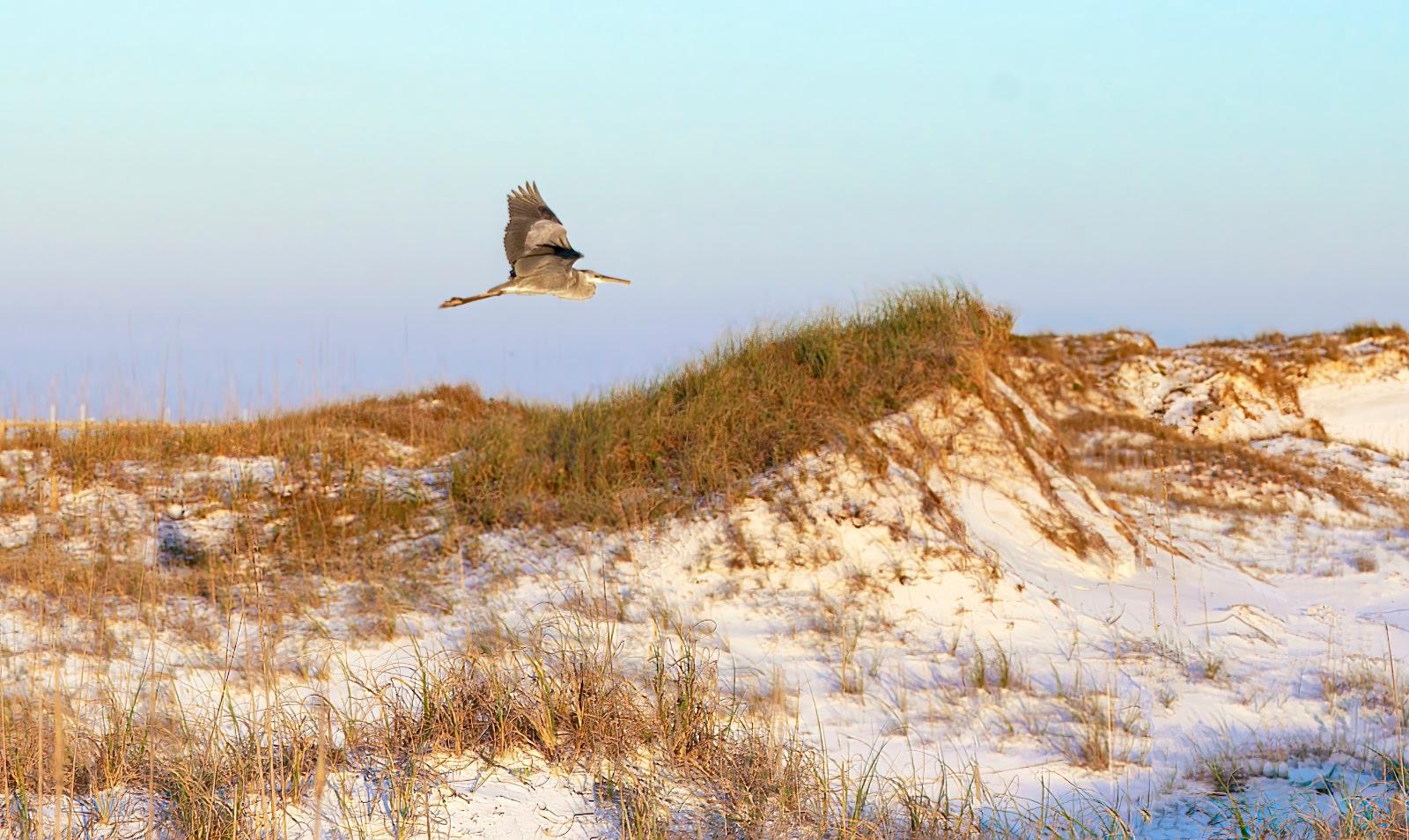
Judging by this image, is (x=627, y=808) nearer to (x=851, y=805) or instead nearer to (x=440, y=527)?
(x=851, y=805)

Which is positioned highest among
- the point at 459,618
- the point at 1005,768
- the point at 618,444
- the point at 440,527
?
the point at 618,444

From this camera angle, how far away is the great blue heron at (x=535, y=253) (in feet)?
17.1

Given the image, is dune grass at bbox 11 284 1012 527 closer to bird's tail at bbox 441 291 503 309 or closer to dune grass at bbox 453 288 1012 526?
dune grass at bbox 453 288 1012 526

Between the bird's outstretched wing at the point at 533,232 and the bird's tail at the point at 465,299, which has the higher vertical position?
the bird's outstretched wing at the point at 533,232

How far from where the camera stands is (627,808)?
12.0 feet

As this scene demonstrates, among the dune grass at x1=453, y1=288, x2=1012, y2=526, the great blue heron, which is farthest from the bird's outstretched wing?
the dune grass at x1=453, y1=288, x2=1012, y2=526

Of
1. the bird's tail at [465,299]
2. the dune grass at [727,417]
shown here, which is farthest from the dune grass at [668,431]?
the bird's tail at [465,299]

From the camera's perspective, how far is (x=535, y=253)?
5.23 meters

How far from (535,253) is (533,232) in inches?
3.9

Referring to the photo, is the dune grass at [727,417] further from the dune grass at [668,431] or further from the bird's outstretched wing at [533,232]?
the bird's outstretched wing at [533,232]

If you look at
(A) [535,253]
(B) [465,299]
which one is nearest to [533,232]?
(A) [535,253]

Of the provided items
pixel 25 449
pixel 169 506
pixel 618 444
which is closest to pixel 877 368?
pixel 618 444

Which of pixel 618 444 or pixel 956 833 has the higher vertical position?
pixel 618 444

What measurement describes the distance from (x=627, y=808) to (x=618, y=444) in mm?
4510
